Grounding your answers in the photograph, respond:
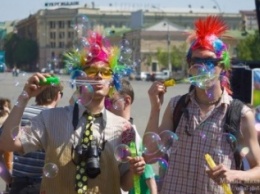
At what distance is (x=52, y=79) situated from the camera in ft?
11.5

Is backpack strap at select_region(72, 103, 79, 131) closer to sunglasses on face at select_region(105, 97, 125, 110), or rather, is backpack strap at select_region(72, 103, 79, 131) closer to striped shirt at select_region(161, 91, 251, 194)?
striped shirt at select_region(161, 91, 251, 194)

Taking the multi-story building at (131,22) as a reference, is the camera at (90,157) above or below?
below

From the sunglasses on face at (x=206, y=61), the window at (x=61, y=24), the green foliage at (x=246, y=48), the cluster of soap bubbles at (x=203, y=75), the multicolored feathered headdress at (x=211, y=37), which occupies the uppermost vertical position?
the window at (x=61, y=24)

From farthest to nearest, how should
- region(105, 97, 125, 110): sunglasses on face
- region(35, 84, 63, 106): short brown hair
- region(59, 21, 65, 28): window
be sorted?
1. region(59, 21, 65, 28): window
2. region(35, 84, 63, 106): short brown hair
3. region(105, 97, 125, 110): sunglasses on face

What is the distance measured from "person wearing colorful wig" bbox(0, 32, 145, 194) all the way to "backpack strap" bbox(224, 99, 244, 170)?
41cm

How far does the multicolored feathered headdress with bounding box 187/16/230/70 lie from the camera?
3.72 metres

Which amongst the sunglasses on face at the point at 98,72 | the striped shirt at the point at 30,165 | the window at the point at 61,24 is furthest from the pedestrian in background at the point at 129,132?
the window at the point at 61,24

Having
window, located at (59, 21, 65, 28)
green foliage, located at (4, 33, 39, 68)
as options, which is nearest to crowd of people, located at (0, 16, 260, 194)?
window, located at (59, 21, 65, 28)

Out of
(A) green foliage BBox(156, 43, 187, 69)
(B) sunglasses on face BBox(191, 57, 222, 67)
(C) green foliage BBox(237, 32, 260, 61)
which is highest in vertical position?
(B) sunglasses on face BBox(191, 57, 222, 67)

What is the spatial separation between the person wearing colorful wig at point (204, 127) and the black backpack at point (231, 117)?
18mm

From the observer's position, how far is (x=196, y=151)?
3562 mm

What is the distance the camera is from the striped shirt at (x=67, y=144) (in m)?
3.49

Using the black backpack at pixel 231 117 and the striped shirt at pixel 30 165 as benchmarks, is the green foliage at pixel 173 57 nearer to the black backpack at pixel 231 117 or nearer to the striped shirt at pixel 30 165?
the striped shirt at pixel 30 165

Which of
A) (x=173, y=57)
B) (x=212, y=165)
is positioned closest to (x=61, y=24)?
(x=173, y=57)
